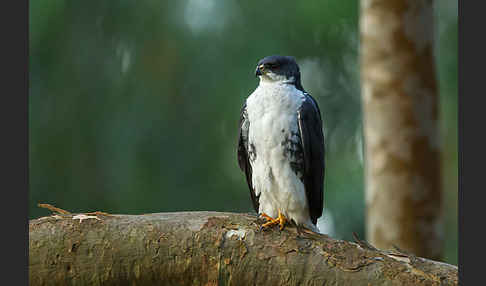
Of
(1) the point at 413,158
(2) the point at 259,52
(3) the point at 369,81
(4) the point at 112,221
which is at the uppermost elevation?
(2) the point at 259,52

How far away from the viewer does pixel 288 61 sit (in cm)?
362

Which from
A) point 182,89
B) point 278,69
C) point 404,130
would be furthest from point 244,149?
point 182,89

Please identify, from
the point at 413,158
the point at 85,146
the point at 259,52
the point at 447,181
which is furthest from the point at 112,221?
the point at 447,181

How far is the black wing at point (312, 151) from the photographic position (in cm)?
348

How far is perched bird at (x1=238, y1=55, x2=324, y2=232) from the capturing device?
346 centimetres

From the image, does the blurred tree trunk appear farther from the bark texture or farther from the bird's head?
the bark texture

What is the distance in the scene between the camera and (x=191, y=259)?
2.56 metres

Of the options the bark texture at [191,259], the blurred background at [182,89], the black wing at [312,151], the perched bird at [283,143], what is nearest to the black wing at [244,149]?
the perched bird at [283,143]

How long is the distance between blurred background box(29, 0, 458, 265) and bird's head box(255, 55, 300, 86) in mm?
3102

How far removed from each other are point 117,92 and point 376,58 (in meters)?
4.09

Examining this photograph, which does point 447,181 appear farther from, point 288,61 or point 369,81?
point 288,61

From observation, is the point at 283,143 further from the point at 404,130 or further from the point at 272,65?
the point at 404,130

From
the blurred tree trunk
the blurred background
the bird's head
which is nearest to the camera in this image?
the bird's head

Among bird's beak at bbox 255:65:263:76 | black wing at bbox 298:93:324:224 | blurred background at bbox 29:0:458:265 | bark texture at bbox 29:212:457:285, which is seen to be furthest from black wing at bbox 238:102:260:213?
blurred background at bbox 29:0:458:265
